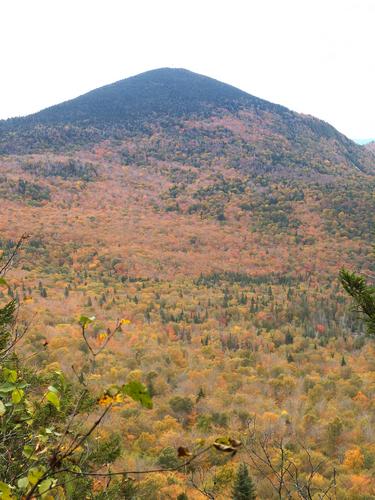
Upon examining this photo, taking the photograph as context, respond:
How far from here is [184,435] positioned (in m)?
11.1

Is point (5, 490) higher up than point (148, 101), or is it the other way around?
point (148, 101)

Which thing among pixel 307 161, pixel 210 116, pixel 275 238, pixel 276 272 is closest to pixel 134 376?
pixel 276 272

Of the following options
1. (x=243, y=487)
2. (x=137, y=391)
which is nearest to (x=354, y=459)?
(x=243, y=487)

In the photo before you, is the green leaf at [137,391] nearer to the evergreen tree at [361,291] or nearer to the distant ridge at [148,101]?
the evergreen tree at [361,291]

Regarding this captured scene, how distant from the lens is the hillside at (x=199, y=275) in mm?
11180

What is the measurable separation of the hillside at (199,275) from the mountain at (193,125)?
503 millimetres

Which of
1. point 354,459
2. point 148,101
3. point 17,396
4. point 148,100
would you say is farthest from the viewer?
point 148,100

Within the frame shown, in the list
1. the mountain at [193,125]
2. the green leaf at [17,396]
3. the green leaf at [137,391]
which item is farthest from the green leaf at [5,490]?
the mountain at [193,125]

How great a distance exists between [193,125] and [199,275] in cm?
4807

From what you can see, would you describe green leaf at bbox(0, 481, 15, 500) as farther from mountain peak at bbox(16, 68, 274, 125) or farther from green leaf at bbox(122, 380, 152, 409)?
mountain peak at bbox(16, 68, 274, 125)

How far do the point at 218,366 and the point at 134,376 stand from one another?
143 inches

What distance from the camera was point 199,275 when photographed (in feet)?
96.4

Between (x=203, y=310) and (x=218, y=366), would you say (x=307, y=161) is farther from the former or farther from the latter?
(x=218, y=366)

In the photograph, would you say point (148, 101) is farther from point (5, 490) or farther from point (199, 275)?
point (5, 490)
